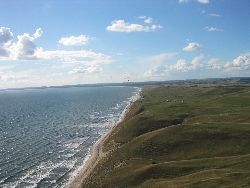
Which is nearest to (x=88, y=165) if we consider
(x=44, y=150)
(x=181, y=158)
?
(x=181, y=158)

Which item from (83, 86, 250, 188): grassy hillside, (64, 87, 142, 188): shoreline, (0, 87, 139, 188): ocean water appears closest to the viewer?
(83, 86, 250, 188): grassy hillside

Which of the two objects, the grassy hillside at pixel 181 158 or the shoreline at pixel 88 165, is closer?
the grassy hillside at pixel 181 158

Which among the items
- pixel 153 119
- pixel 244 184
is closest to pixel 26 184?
pixel 244 184

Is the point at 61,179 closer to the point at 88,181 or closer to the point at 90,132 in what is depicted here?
the point at 88,181

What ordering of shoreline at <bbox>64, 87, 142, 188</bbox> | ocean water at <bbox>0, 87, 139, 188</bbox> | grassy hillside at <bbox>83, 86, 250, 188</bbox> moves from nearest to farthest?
grassy hillside at <bbox>83, 86, 250, 188</bbox> → shoreline at <bbox>64, 87, 142, 188</bbox> → ocean water at <bbox>0, 87, 139, 188</bbox>

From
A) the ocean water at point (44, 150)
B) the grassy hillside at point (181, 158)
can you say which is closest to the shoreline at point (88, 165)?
the ocean water at point (44, 150)

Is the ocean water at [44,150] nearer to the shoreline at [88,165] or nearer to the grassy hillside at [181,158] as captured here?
the shoreline at [88,165]

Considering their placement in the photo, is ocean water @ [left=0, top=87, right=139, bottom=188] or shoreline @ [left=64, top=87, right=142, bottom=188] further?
ocean water @ [left=0, top=87, right=139, bottom=188]

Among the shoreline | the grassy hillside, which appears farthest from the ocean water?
the grassy hillside

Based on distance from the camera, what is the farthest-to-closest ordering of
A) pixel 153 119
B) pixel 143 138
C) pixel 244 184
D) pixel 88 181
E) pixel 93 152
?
1. pixel 153 119
2. pixel 93 152
3. pixel 143 138
4. pixel 88 181
5. pixel 244 184

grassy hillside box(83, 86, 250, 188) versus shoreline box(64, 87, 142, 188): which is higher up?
grassy hillside box(83, 86, 250, 188)

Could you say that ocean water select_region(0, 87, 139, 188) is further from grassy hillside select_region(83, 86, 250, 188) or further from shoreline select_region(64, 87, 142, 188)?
grassy hillside select_region(83, 86, 250, 188)
